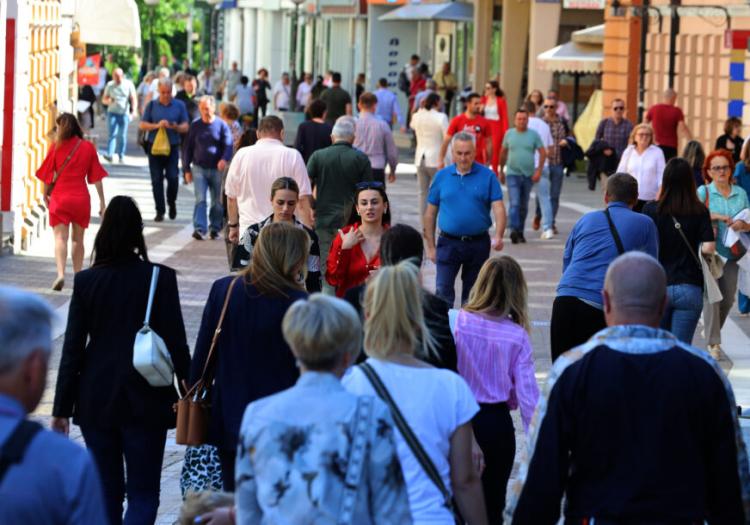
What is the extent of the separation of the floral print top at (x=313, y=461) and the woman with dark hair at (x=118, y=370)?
2.37 m

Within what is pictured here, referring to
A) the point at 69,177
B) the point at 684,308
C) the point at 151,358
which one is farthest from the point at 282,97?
the point at 151,358

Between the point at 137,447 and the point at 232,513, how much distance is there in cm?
188

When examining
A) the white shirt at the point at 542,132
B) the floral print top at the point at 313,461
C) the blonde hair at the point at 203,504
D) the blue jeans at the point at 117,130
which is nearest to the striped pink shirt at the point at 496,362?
the blonde hair at the point at 203,504

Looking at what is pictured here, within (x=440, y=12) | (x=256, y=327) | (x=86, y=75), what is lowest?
(x=256, y=327)

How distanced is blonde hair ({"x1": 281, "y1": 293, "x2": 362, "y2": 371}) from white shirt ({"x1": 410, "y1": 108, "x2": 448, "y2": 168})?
1686 centimetres

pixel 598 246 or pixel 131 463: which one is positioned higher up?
pixel 598 246

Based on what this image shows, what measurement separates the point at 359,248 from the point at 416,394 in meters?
4.25

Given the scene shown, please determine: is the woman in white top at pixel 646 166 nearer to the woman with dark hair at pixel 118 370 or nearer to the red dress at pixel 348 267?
the red dress at pixel 348 267

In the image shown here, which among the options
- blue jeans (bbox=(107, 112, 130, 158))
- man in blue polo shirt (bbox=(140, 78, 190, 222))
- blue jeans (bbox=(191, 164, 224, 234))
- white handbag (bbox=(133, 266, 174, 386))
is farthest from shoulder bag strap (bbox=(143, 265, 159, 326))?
blue jeans (bbox=(107, 112, 130, 158))

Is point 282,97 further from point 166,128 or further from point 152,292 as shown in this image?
point 152,292

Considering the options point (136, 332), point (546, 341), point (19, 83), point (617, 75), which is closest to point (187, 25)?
point (617, 75)

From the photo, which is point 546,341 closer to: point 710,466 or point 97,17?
point 710,466

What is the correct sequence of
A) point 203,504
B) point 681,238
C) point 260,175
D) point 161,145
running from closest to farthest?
point 203,504 < point 681,238 < point 260,175 < point 161,145

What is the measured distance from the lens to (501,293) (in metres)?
7.06
